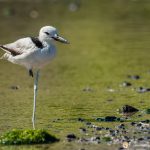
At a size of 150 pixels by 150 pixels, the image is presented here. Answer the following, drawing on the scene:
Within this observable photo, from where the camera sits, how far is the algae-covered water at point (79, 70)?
14.2 meters

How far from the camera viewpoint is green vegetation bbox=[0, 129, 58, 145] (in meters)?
11.6

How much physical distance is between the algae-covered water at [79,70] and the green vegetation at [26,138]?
0.19 metres

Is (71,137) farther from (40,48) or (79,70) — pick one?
(79,70)

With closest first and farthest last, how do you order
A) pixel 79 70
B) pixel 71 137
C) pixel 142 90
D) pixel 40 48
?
pixel 71 137 < pixel 40 48 < pixel 142 90 < pixel 79 70

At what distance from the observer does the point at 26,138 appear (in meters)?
11.6

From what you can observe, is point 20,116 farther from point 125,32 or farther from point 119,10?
point 119,10

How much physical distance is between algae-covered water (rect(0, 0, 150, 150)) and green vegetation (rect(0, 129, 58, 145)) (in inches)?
7.5

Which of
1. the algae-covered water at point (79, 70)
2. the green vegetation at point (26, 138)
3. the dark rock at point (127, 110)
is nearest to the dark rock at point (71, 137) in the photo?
the algae-covered water at point (79, 70)

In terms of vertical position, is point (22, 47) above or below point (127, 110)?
above

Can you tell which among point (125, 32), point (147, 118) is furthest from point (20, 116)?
point (125, 32)

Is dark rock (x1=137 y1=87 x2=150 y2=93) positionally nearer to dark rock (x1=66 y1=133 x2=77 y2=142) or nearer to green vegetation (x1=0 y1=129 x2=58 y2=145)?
dark rock (x1=66 y1=133 x2=77 y2=142)

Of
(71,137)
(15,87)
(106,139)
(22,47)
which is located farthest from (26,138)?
(15,87)

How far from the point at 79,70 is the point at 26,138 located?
9403 mm

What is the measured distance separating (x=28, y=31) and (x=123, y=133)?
60.8ft
